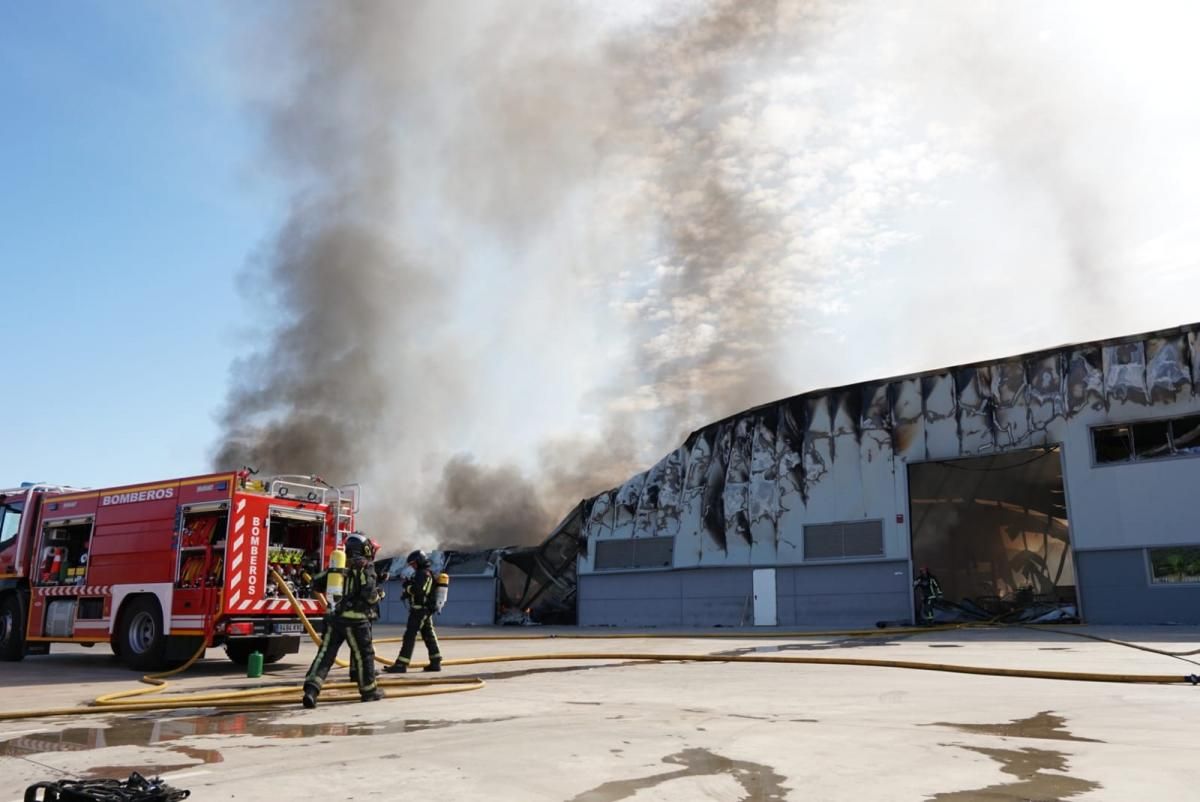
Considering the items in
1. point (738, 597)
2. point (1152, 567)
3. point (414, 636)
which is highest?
point (1152, 567)

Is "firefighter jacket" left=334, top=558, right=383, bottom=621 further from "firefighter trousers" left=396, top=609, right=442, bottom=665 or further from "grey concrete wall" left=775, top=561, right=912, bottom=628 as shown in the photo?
"grey concrete wall" left=775, top=561, right=912, bottom=628

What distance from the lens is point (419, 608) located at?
11.1 m

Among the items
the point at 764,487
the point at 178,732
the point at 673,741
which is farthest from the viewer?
the point at 764,487

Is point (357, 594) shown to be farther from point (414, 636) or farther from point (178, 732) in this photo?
point (414, 636)

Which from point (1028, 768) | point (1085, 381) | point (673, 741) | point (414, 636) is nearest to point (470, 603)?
point (414, 636)

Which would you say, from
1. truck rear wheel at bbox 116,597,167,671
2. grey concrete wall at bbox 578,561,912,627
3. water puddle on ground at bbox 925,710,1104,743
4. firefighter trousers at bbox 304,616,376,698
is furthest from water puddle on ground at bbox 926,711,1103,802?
grey concrete wall at bbox 578,561,912,627

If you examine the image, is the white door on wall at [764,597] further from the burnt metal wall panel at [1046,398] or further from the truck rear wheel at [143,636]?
the truck rear wheel at [143,636]

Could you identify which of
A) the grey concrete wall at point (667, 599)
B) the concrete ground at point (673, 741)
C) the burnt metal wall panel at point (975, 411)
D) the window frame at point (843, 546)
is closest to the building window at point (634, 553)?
the grey concrete wall at point (667, 599)

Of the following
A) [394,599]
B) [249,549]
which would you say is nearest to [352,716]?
[249,549]

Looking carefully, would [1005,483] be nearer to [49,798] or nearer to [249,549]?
[249,549]

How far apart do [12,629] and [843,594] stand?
19212 millimetres

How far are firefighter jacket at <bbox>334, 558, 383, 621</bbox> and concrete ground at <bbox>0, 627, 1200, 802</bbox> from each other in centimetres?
94

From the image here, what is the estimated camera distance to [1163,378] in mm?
19781

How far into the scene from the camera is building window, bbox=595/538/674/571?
27.7 m
